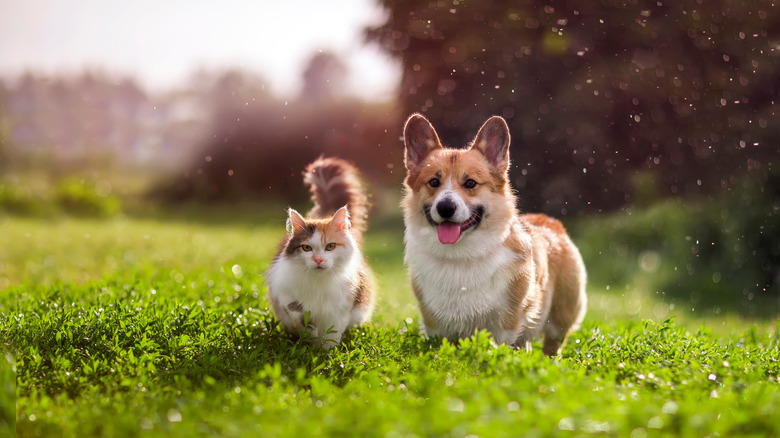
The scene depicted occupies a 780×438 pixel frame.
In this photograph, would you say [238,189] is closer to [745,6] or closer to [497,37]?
[497,37]

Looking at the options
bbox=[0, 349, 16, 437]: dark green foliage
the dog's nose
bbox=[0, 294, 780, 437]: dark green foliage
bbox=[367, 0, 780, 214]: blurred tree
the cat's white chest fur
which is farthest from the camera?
bbox=[367, 0, 780, 214]: blurred tree

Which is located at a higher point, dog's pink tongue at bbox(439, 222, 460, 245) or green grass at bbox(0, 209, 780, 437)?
dog's pink tongue at bbox(439, 222, 460, 245)

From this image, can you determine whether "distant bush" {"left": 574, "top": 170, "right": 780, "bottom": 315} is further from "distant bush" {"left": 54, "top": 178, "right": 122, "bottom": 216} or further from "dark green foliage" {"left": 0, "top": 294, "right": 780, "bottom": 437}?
"distant bush" {"left": 54, "top": 178, "right": 122, "bottom": 216}

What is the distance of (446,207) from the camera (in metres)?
3.80

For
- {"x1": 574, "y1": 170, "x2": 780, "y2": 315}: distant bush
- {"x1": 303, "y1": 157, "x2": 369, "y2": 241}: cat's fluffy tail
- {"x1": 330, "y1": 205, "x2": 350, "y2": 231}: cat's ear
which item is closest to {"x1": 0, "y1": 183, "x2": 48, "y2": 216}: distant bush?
{"x1": 303, "y1": 157, "x2": 369, "y2": 241}: cat's fluffy tail

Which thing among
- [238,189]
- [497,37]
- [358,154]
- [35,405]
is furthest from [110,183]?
[35,405]

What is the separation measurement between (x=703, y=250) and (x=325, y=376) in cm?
824

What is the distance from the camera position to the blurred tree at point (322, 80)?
38.3 feet

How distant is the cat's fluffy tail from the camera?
16.9 feet

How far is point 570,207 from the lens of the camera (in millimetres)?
11328

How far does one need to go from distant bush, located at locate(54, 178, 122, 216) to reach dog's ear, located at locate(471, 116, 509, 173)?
15.3 metres

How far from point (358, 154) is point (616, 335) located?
8.62 metres

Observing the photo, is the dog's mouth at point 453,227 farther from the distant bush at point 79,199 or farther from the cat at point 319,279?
the distant bush at point 79,199

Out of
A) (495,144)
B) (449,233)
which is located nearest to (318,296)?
(449,233)
